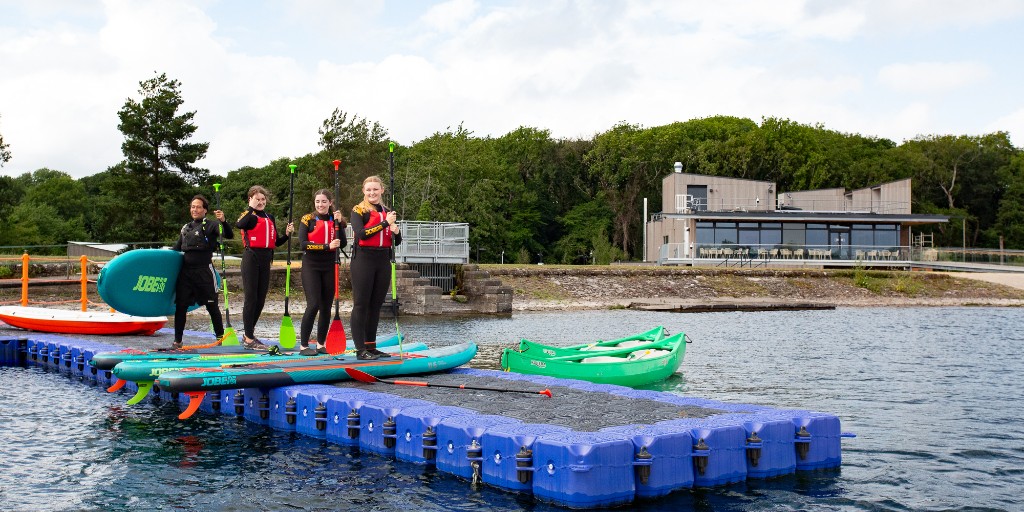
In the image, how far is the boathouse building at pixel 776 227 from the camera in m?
65.2

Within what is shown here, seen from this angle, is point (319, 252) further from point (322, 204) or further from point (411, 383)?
point (411, 383)

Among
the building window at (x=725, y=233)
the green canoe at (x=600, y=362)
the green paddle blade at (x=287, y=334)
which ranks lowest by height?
the green canoe at (x=600, y=362)

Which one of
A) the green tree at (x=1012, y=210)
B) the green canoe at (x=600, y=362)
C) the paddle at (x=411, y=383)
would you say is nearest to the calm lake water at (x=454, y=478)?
the green canoe at (x=600, y=362)

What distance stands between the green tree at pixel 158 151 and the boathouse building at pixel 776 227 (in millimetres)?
34314

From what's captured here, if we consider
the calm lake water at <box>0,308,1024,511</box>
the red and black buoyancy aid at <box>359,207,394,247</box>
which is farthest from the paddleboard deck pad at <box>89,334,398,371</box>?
the red and black buoyancy aid at <box>359,207,394,247</box>

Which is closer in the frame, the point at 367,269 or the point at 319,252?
the point at 367,269

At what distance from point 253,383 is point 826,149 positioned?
91069mm

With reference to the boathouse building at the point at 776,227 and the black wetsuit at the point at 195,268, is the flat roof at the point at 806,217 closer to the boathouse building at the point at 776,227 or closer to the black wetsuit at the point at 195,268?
the boathouse building at the point at 776,227

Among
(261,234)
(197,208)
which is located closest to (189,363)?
(261,234)

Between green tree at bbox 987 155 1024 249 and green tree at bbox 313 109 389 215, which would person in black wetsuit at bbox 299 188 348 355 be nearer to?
green tree at bbox 313 109 389 215

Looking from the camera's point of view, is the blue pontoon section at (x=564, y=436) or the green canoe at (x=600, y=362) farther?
the green canoe at (x=600, y=362)

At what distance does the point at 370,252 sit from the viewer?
500 inches

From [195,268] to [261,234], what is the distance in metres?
1.89

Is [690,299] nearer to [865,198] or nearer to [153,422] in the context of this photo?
[865,198]
